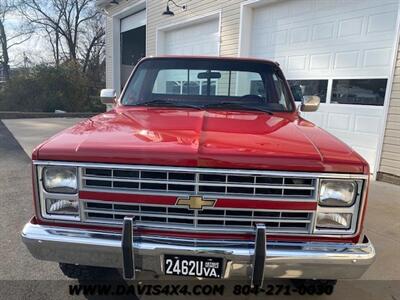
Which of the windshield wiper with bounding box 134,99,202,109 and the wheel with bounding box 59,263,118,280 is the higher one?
the windshield wiper with bounding box 134,99,202,109

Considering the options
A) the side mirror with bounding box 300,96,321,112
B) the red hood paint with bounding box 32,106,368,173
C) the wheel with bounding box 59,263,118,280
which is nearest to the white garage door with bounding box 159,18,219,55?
the side mirror with bounding box 300,96,321,112

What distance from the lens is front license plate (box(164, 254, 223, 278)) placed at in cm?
212

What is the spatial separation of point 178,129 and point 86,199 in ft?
2.42

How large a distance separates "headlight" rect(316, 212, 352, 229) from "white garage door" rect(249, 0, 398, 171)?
13.7 feet

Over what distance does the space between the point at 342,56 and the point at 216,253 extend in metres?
5.42

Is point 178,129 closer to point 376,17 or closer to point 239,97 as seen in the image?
point 239,97

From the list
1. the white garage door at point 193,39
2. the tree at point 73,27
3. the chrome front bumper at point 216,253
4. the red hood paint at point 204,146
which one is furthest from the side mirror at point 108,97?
the tree at point 73,27

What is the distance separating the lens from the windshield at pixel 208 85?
3.57 metres

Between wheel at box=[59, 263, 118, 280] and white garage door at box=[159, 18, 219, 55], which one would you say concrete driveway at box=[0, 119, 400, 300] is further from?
white garage door at box=[159, 18, 219, 55]

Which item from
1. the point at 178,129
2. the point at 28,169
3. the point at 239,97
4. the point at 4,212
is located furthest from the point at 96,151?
the point at 28,169

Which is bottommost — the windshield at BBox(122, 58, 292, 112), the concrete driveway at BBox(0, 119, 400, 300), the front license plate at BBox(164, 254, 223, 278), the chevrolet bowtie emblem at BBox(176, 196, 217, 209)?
the concrete driveway at BBox(0, 119, 400, 300)

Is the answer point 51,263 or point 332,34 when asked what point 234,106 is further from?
point 332,34

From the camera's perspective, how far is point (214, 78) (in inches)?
153

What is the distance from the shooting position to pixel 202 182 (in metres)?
2.08
